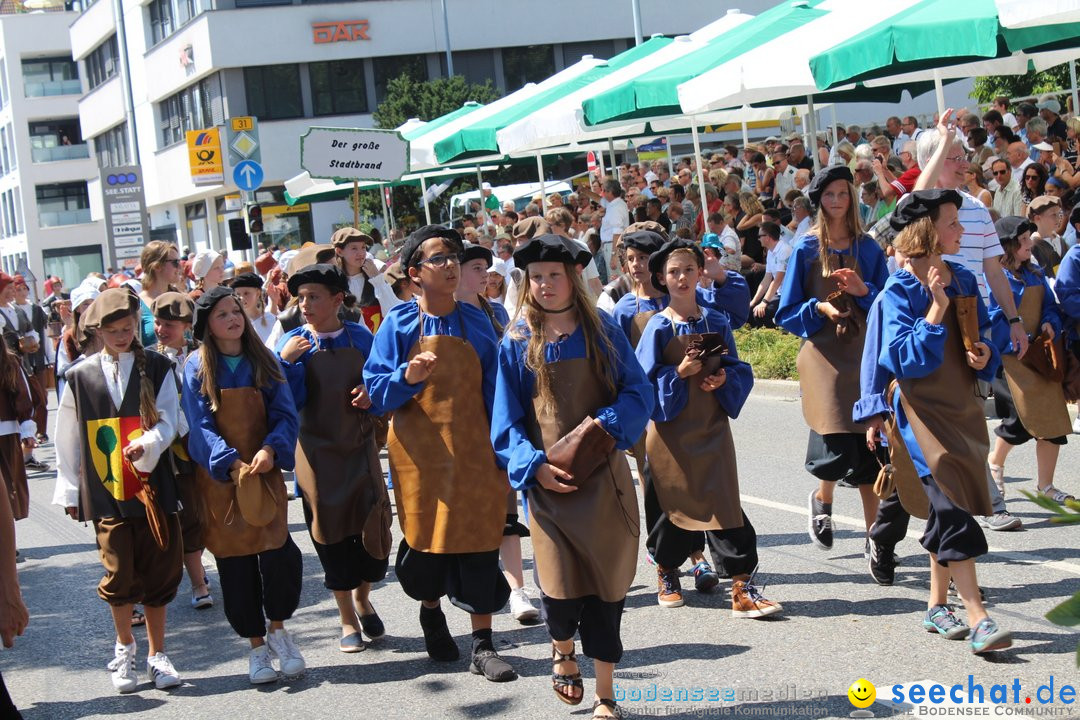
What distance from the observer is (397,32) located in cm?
4534

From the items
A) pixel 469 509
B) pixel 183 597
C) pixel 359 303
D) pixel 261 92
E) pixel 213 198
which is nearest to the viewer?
pixel 469 509

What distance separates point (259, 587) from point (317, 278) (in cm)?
150

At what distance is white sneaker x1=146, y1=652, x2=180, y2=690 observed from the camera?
614 centimetres

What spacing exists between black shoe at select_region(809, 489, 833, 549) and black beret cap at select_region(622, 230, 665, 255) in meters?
1.61

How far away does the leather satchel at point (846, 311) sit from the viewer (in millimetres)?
6746

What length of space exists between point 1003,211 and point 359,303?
23.8ft

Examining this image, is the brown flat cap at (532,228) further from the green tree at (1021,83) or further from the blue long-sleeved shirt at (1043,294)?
the green tree at (1021,83)

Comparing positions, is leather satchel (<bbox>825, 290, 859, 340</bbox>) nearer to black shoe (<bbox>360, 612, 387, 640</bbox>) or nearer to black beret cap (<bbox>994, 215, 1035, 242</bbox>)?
black beret cap (<bbox>994, 215, 1035, 242</bbox>)

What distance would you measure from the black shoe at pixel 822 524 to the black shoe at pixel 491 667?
208cm

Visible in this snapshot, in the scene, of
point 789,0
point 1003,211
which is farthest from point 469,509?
point 789,0

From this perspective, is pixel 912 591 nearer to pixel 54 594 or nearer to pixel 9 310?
pixel 54 594

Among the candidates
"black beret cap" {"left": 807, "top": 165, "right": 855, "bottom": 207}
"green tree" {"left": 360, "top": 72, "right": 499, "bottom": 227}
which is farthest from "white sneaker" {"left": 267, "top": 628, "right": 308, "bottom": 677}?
"green tree" {"left": 360, "top": 72, "right": 499, "bottom": 227}


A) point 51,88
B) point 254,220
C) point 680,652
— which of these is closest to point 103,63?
point 51,88

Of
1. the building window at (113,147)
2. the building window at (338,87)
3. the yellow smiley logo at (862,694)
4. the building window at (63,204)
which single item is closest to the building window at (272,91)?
the building window at (338,87)
